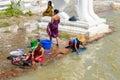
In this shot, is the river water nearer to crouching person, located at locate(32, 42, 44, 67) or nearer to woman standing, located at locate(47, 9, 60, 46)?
crouching person, located at locate(32, 42, 44, 67)

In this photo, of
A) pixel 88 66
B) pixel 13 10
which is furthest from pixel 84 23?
pixel 13 10

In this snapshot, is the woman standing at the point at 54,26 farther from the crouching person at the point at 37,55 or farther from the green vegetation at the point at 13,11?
the green vegetation at the point at 13,11

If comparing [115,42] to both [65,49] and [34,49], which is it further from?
[34,49]

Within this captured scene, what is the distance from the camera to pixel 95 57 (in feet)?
33.1

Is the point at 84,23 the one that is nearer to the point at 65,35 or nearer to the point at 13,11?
the point at 65,35

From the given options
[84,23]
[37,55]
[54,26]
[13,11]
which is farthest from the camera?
[13,11]

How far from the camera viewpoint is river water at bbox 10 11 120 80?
8391 millimetres

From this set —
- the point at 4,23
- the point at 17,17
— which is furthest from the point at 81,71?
the point at 17,17

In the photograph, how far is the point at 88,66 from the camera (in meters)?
9.24

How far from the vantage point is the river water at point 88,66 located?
8.39m

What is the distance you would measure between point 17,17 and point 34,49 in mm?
7492

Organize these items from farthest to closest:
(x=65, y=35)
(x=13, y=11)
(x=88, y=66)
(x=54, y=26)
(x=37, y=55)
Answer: (x=13, y=11), (x=65, y=35), (x=54, y=26), (x=88, y=66), (x=37, y=55)

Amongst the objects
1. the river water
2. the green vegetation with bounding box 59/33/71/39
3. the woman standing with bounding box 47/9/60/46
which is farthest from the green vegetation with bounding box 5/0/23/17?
the river water

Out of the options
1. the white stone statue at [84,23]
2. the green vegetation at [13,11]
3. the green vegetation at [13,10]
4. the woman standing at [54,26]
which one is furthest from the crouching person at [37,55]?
the green vegetation at [13,10]
